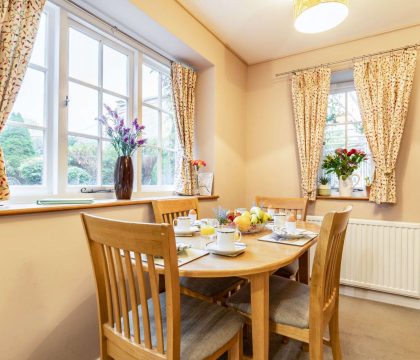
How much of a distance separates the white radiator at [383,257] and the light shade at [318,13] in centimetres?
173

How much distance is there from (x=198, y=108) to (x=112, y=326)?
2150 millimetres

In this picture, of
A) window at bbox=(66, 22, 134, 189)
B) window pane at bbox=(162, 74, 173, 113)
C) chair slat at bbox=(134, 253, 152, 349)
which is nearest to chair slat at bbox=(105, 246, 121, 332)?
chair slat at bbox=(134, 253, 152, 349)

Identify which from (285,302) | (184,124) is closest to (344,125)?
(184,124)

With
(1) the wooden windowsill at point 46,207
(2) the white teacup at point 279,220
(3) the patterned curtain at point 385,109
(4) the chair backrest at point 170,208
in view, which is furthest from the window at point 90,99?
(3) the patterned curtain at point 385,109

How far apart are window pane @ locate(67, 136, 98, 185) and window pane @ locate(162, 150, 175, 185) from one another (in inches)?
28.8

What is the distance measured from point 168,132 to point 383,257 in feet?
7.52

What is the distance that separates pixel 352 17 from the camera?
227 cm

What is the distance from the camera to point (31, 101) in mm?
1556

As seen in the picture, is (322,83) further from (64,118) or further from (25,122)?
(25,122)

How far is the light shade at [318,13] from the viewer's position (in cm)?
153

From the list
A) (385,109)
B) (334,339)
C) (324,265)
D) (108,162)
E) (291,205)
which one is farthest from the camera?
(385,109)

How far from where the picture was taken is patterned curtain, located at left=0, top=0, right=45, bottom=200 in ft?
4.04

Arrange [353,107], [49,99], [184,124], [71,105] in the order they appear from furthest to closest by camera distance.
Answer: [353,107] < [184,124] < [71,105] < [49,99]

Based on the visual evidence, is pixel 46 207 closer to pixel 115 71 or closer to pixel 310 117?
pixel 115 71
